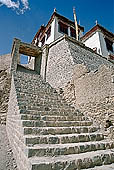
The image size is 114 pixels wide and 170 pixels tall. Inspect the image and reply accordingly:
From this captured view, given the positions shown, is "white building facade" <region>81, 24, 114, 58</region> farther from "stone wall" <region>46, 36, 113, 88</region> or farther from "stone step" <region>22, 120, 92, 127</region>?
"stone step" <region>22, 120, 92, 127</region>

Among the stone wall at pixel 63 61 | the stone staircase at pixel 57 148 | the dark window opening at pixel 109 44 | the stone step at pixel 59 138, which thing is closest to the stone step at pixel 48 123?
the stone staircase at pixel 57 148

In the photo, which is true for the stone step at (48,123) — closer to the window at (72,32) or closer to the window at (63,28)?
the window at (63,28)

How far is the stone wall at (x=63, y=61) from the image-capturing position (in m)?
7.07

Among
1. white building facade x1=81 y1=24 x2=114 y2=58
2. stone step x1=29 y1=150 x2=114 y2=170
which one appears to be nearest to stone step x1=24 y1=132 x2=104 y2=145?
stone step x1=29 y1=150 x2=114 y2=170

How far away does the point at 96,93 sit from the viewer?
171 inches

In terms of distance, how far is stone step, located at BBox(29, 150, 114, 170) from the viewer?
176 centimetres

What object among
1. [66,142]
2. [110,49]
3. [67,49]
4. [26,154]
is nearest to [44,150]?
[26,154]

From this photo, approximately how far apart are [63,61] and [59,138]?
600 cm

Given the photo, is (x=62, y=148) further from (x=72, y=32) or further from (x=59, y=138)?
(x=72, y=32)

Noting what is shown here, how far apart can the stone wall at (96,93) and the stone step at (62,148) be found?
3.98 ft

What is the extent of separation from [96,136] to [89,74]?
8.88 feet

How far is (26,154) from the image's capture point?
191 cm

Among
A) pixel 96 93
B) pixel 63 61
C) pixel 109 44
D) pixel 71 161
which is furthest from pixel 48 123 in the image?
pixel 109 44

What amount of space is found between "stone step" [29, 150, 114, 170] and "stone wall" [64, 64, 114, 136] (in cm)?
154
